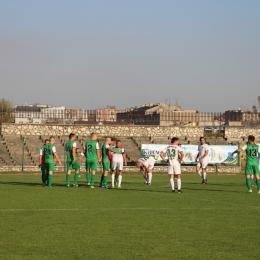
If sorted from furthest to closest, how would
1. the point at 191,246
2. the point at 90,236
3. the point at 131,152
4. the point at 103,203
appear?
the point at 131,152 < the point at 103,203 < the point at 90,236 < the point at 191,246

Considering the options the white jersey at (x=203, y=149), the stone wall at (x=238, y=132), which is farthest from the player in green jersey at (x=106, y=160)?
the stone wall at (x=238, y=132)

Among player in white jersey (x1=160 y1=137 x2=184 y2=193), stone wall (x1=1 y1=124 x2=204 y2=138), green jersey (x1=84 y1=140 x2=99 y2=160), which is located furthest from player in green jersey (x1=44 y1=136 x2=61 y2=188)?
stone wall (x1=1 y1=124 x2=204 y2=138)

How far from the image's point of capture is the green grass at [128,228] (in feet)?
34.7

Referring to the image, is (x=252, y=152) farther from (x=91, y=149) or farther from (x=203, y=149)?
(x=203, y=149)

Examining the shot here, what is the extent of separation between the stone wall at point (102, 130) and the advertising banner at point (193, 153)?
30.8 feet

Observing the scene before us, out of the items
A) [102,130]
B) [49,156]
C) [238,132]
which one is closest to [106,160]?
[49,156]

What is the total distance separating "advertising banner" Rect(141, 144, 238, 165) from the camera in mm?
49625

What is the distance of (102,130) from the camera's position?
58719mm

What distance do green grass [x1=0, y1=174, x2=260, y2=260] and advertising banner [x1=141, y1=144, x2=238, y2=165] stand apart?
2849 cm

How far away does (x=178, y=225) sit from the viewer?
13891 mm

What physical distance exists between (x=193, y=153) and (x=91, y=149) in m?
23.8

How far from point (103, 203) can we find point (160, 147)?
3045 centimetres

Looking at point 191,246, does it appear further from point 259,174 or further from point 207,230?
point 259,174

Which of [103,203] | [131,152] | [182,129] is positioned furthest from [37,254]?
[182,129]
